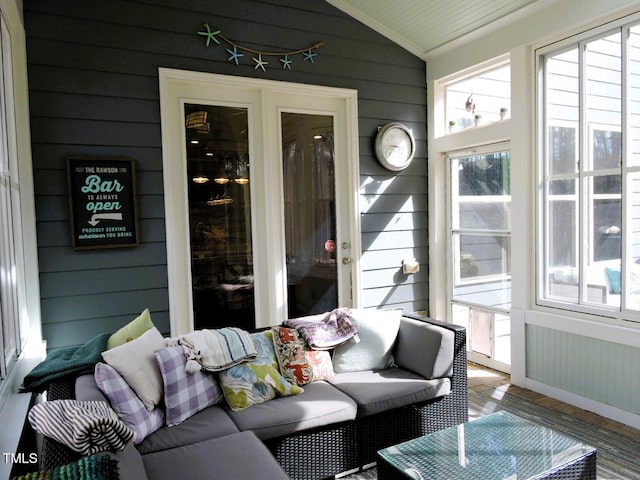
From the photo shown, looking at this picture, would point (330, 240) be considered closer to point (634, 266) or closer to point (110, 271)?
point (110, 271)

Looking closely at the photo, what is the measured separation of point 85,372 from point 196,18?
2426 mm

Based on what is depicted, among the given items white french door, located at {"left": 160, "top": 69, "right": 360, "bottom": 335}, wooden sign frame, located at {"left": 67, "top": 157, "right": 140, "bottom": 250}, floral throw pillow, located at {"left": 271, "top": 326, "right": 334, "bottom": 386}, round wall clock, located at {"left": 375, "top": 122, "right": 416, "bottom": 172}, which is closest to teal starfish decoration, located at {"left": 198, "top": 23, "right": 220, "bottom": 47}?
white french door, located at {"left": 160, "top": 69, "right": 360, "bottom": 335}

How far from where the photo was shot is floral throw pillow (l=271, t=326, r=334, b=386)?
268 cm

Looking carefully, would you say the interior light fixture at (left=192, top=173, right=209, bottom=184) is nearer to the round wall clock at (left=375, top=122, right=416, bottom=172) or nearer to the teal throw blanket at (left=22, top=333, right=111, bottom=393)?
the teal throw blanket at (left=22, top=333, right=111, bottom=393)

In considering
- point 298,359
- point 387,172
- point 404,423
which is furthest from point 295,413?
point 387,172

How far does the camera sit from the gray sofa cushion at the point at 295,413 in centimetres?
224

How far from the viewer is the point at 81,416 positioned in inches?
63.3

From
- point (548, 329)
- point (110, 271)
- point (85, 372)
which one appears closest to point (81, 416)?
point (85, 372)

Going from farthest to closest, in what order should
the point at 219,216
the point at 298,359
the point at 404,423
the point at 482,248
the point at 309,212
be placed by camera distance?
the point at 482,248, the point at 309,212, the point at 219,216, the point at 298,359, the point at 404,423

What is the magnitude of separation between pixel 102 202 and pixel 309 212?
5.13ft

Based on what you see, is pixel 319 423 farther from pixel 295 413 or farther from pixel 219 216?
pixel 219 216

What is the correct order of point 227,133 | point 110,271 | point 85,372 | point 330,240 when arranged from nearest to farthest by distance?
1. point 85,372
2. point 110,271
3. point 227,133
4. point 330,240

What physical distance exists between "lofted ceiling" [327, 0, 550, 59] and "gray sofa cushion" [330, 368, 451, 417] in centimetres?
263

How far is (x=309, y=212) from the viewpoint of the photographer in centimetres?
386
